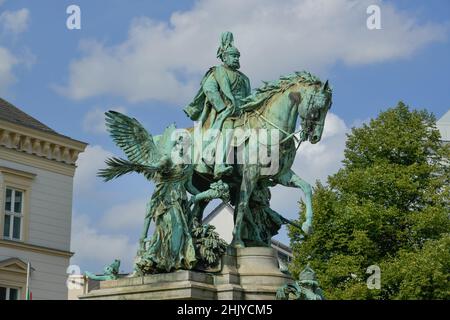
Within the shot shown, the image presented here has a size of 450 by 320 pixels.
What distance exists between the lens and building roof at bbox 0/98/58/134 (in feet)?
132

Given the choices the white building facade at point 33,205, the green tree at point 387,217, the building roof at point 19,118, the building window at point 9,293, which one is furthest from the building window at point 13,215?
the green tree at point 387,217

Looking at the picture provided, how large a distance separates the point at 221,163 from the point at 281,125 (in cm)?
124

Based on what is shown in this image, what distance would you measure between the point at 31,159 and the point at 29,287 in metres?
5.52

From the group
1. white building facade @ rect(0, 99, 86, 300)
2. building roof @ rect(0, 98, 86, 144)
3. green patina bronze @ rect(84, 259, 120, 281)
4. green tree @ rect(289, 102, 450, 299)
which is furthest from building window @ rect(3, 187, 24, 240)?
green patina bronze @ rect(84, 259, 120, 281)

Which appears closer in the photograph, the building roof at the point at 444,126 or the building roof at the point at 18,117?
the building roof at the point at 18,117

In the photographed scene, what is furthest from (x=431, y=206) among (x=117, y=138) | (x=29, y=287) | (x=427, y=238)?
(x=117, y=138)

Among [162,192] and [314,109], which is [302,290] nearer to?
[162,192]

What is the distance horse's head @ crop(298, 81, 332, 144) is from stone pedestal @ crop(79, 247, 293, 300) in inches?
85.1

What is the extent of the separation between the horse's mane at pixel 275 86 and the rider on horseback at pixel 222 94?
0.31m

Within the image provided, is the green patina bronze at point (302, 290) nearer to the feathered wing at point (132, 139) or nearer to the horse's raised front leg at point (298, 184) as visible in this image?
the horse's raised front leg at point (298, 184)

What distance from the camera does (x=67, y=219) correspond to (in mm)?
42156

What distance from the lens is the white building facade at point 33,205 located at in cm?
3841
